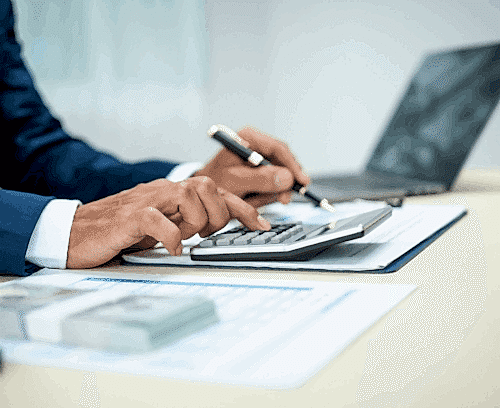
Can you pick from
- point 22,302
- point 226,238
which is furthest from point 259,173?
point 22,302

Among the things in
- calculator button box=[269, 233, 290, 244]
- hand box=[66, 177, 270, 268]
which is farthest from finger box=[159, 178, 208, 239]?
calculator button box=[269, 233, 290, 244]

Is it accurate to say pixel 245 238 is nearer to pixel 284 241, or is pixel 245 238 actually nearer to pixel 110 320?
pixel 284 241

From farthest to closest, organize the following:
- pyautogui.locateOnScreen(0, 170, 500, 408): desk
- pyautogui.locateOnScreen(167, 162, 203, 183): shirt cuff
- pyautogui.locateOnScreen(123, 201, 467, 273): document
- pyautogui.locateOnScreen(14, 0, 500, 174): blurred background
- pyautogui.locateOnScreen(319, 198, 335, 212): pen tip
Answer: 1. pyautogui.locateOnScreen(14, 0, 500, 174): blurred background
2. pyautogui.locateOnScreen(167, 162, 203, 183): shirt cuff
3. pyautogui.locateOnScreen(319, 198, 335, 212): pen tip
4. pyautogui.locateOnScreen(123, 201, 467, 273): document
5. pyautogui.locateOnScreen(0, 170, 500, 408): desk

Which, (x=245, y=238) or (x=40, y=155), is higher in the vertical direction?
(x=245, y=238)

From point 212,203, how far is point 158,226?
81 millimetres

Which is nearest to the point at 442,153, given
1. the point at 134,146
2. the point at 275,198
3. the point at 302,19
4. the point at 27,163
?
the point at 275,198

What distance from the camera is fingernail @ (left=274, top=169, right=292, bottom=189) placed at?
810 millimetres

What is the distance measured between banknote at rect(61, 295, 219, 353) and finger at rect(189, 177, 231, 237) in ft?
0.92

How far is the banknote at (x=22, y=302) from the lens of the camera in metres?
0.38

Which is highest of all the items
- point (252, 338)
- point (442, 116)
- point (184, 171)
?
point (442, 116)

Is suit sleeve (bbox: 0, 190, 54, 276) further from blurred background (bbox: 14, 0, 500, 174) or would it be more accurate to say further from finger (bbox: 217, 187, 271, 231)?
blurred background (bbox: 14, 0, 500, 174)

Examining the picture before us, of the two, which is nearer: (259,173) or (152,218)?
(152,218)

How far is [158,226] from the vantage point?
603mm

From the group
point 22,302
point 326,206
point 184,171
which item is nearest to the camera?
point 22,302
